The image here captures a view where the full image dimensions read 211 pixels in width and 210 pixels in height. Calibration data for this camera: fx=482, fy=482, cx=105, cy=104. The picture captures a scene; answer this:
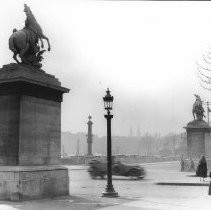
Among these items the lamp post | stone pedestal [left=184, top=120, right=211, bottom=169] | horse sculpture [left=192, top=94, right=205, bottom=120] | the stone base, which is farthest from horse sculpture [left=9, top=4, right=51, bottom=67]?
horse sculpture [left=192, top=94, right=205, bottom=120]

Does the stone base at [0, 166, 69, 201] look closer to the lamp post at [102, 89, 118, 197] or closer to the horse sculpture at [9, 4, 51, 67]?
the lamp post at [102, 89, 118, 197]

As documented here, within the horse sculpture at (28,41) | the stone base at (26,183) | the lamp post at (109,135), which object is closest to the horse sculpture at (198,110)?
the lamp post at (109,135)

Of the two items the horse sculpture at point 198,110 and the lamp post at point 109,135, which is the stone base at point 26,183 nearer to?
the lamp post at point 109,135

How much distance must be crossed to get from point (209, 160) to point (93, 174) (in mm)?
10751

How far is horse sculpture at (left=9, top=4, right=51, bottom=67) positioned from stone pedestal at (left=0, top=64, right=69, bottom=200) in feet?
1.57

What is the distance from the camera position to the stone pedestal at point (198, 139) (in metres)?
37.0

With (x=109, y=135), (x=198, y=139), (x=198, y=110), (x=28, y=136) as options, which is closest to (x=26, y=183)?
(x=28, y=136)

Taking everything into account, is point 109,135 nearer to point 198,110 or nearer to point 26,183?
point 26,183

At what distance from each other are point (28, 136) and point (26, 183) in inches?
58.8

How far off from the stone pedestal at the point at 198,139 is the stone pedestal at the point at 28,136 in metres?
22.4

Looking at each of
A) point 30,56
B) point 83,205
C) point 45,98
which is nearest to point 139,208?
point 83,205

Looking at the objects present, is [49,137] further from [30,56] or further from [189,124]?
[189,124]

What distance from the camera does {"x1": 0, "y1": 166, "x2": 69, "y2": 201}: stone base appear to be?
563 inches

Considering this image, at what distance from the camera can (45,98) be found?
52.6 ft
